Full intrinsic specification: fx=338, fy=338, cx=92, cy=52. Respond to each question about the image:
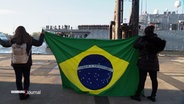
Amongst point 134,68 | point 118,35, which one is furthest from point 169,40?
point 134,68

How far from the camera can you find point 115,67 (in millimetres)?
8180

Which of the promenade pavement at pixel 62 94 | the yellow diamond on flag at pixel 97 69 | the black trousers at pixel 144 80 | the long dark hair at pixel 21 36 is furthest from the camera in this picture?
the yellow diamond on flag at pixel 97 69

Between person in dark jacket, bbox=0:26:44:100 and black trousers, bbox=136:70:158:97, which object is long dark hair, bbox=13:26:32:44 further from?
black trousers, bbox=136:70:158:97

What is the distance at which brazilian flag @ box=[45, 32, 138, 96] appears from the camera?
26.7ft

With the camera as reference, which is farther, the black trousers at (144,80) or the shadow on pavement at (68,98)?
the black trousers at (144,80)

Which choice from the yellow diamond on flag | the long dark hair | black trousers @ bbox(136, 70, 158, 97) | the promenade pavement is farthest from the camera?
the yellow diamond on flag

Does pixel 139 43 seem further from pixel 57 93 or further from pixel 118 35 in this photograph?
pixel 118 35

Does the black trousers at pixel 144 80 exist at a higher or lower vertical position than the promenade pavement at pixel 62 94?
higher

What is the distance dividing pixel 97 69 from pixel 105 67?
0.20m

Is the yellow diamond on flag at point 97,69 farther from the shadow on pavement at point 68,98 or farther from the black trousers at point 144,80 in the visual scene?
the black trousers at point 144,80

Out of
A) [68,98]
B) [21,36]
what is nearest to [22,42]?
[21,36]

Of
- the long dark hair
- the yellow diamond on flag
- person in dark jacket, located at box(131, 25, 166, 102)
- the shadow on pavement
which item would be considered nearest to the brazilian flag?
the yellow diamond on flag

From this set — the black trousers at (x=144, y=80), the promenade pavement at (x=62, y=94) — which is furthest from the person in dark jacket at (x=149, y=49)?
the promenade pavement at (x=62, y=94)

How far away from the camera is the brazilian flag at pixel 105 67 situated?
8.15 meters
